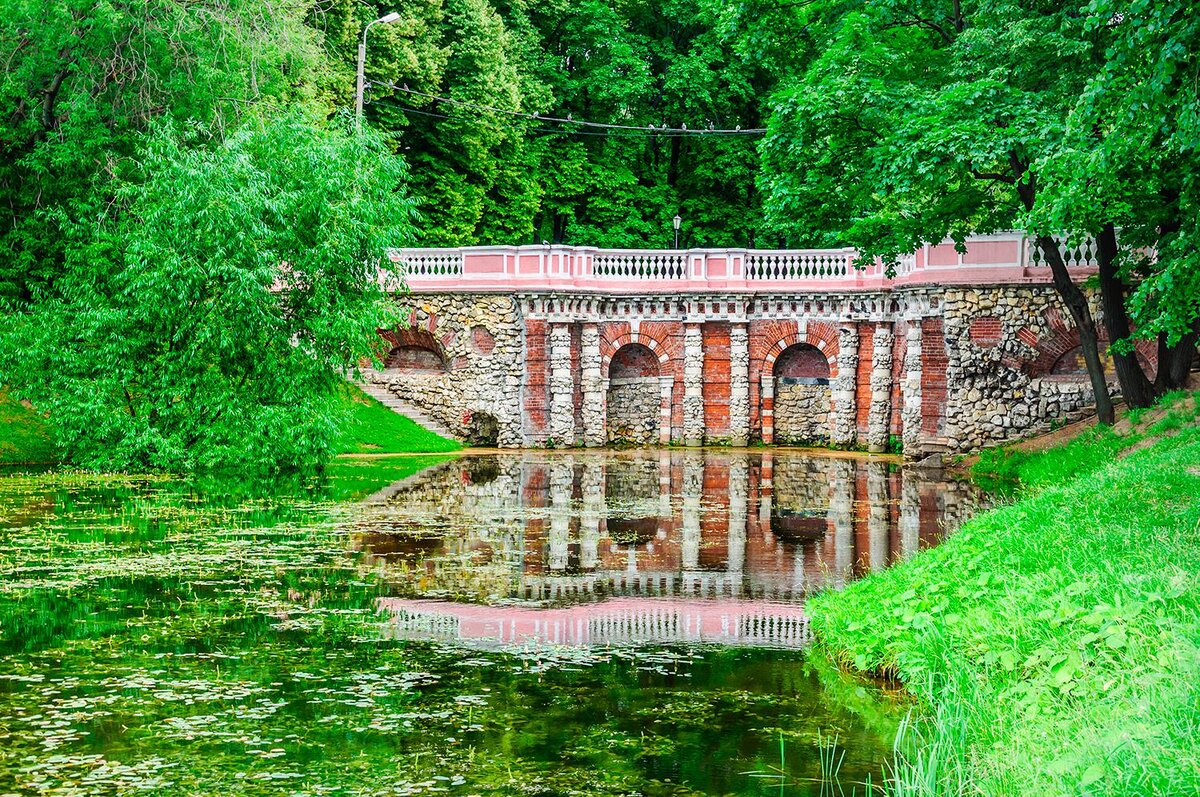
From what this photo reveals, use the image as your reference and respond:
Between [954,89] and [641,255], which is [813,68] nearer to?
[954,89]

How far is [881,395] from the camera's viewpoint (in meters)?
31.9

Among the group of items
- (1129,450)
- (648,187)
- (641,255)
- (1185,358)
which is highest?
(648,187)

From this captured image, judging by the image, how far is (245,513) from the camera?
1689 cm

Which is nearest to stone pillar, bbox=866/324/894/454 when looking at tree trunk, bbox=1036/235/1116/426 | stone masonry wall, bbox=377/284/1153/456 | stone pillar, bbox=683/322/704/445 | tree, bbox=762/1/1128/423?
stone masonry wall, bbox=377/284/1153/456

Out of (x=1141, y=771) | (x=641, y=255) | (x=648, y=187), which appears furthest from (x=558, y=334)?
(x=1141, y=771)

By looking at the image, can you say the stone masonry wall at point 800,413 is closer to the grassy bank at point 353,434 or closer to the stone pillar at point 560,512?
the stone pillar at point 560,512

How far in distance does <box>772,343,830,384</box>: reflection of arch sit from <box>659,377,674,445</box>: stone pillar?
9.08 ft

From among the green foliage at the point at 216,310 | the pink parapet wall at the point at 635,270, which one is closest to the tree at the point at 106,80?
the green foliage at the point at 216,310

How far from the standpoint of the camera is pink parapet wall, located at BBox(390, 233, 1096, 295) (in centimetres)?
3200

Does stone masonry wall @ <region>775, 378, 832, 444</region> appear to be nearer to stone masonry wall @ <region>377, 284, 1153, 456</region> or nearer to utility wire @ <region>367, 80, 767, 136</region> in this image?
stone masonry wall @ <region>377, 284, 1153, 456</region>

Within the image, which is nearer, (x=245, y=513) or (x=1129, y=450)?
(x=245, y=513)

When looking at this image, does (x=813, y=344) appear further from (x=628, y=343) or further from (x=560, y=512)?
(x=560, y=512)

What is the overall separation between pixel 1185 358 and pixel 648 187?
22.8m

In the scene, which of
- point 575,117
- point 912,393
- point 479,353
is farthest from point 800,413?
point 575,117
